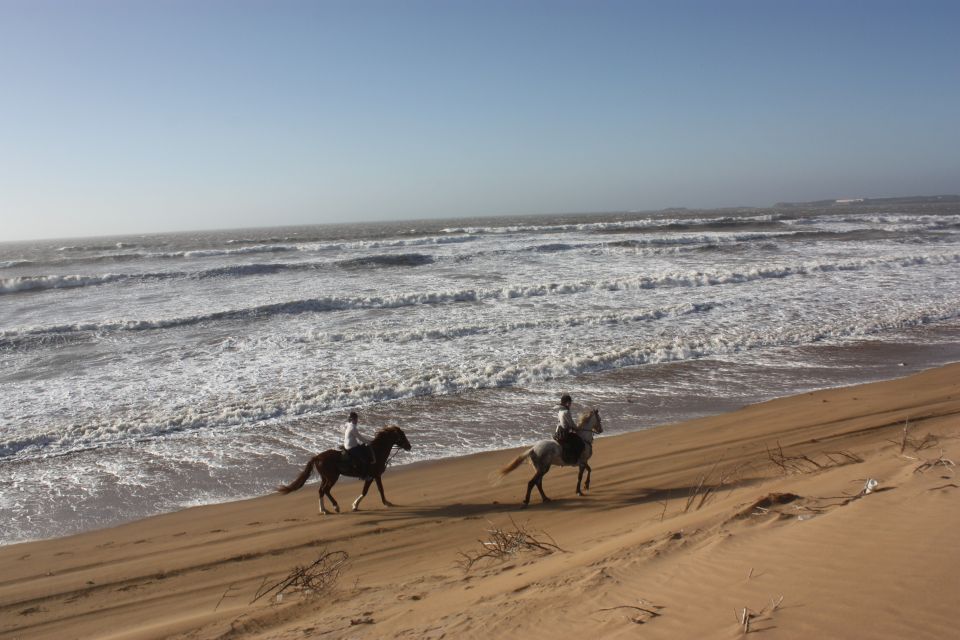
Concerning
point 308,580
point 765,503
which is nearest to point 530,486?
point 765,503

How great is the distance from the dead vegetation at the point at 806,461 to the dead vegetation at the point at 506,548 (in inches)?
147

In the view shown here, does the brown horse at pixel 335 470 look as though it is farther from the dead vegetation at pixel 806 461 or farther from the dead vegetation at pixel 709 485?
the dead vegetation at pixel 806 461

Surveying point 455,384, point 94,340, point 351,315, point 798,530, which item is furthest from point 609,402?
point 94,340

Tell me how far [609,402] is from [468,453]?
373 centimetres

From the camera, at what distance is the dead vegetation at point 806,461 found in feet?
25.5

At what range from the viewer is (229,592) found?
6172 mm

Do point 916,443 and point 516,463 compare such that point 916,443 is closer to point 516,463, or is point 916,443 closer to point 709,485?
point 709,485

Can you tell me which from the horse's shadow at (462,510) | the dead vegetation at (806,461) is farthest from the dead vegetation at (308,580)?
the dead vegetation at (806,461)

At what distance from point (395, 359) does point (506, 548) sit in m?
9.99

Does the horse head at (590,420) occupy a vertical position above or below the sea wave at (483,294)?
below

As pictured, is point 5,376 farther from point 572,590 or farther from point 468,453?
point 572,590

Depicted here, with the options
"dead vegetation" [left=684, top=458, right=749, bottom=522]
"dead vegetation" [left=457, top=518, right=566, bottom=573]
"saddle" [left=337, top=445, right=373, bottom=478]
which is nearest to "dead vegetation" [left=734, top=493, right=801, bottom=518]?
"dead vegetation" [left=684, top=458, right=749, bottom=522]

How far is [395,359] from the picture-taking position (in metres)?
15.8

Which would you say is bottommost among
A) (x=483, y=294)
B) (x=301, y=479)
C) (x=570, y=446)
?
(x=301, y=479)
